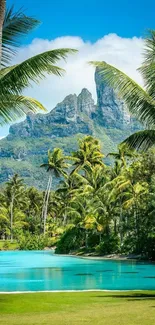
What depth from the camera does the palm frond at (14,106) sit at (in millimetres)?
9094

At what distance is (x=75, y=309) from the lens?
28.3ft

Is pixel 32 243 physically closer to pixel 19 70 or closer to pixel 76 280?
pixel 76 280

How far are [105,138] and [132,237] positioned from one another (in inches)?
6029

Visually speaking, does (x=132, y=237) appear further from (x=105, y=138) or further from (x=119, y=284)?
(x=105, y=138)

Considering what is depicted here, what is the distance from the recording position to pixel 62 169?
1986 inches

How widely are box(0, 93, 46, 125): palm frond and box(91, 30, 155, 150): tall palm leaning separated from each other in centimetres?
331

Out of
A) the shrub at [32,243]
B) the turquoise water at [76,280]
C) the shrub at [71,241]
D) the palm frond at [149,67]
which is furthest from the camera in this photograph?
the shrub at [32,243]

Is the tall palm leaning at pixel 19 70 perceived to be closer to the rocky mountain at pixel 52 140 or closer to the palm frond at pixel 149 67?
the palm frond at pixel 149 67

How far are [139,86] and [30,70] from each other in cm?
401

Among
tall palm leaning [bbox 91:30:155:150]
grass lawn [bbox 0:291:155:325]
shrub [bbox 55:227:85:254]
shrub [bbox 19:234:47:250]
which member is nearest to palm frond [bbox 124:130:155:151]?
tall palm leaning [bbox 91:30:155:150]

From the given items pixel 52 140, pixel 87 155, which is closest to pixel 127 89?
pixel 87 155

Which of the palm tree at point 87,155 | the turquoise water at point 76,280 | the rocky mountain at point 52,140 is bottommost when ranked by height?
the turquoise water at point 76,280

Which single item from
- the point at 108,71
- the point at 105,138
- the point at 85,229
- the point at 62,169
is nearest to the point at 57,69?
the point at 108,71

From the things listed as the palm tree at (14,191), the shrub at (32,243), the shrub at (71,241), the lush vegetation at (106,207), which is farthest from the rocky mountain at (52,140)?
the shrub at (71,241)
